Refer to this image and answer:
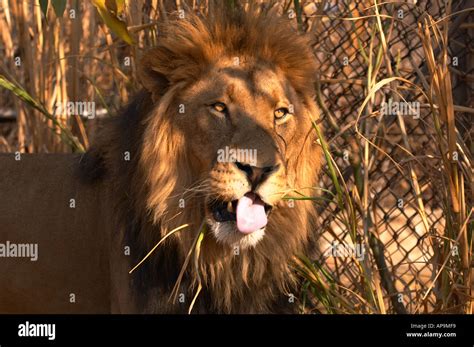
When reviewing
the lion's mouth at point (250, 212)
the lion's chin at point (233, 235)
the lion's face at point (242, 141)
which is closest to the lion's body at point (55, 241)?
the lion's face at point (242, 141)

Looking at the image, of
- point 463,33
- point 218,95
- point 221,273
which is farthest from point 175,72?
point 463,33

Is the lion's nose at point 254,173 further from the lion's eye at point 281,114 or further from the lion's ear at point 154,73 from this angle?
the lion's ear at point 154,73

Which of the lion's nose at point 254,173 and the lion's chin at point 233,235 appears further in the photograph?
the lion's chin at point 233,235

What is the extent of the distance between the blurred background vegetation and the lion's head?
0.57ft

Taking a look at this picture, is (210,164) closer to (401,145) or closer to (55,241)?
(55,241)

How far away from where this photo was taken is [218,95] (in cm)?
369

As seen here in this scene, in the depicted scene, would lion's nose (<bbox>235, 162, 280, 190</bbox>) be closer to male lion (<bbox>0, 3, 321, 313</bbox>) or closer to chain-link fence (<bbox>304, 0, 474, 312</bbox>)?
Result: male lion (<bbox>0, 3, 321, 313</bbox>)

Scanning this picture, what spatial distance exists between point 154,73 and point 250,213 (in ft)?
2.73

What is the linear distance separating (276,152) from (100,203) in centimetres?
112

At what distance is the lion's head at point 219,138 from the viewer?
3641 millimetres

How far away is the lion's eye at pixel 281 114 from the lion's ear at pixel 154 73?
0.48m

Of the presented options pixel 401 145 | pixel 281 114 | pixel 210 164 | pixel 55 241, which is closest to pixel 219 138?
pixel 210 164

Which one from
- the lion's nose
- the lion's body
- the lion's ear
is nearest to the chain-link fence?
the lion's nose

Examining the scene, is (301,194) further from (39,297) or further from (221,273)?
(39,297)
